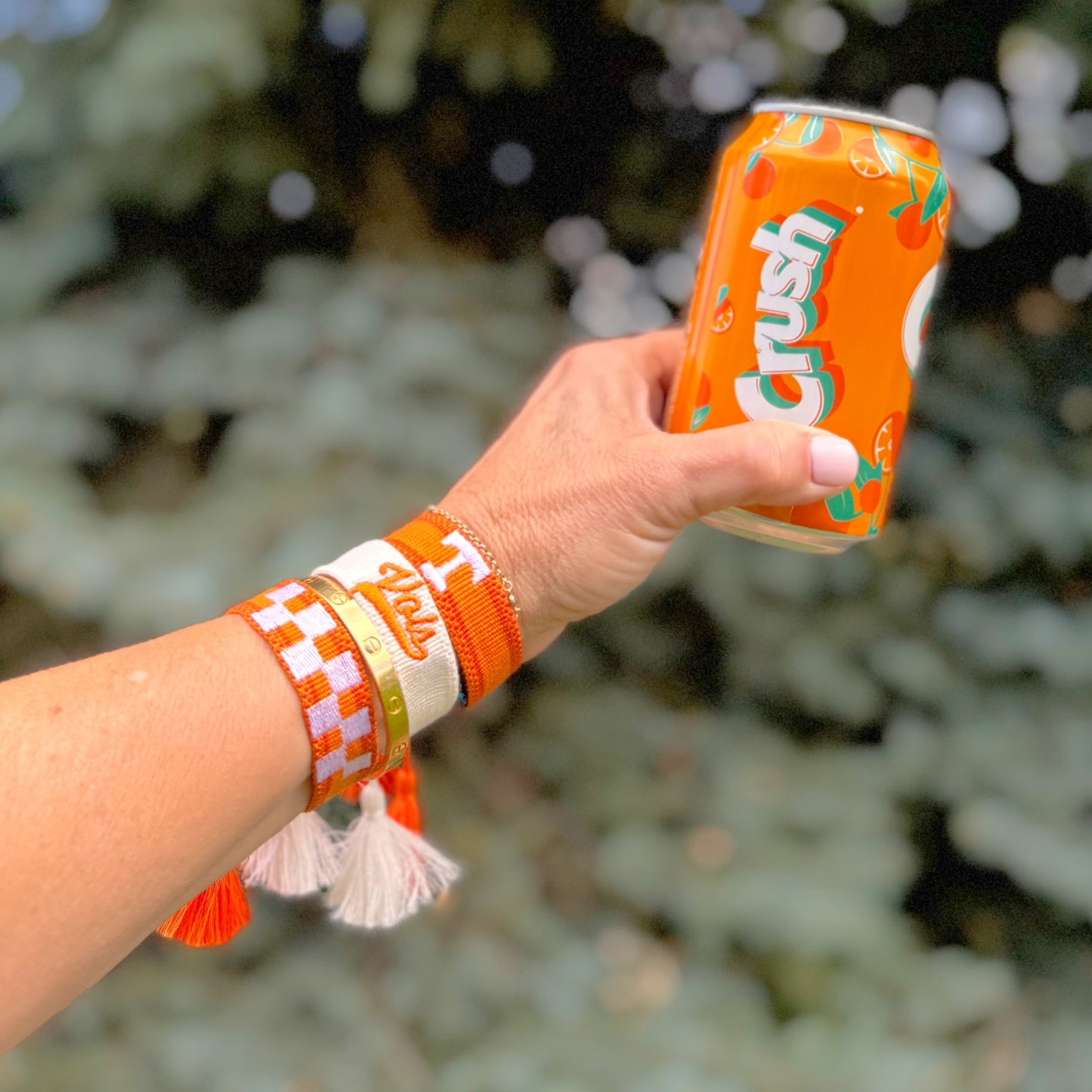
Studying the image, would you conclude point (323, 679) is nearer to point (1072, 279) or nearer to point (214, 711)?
point (214, 711)

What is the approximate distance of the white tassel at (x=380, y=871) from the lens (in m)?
0.73

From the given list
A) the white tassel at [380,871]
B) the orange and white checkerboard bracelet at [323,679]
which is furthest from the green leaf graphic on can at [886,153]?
the white tassel at [380,871]

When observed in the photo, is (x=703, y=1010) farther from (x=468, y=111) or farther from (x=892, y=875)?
(x=468, y=111)

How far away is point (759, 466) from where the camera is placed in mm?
651

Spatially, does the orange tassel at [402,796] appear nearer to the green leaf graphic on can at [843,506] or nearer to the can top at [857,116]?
the green leaf graphic on can at [843,506]

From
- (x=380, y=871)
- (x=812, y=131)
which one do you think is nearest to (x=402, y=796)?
(x=380, y=871)

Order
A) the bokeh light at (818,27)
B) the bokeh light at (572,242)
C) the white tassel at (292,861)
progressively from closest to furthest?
the white tassel at (292,861) < the bokeh light at (818,27) < the bokeh light at (572,242)

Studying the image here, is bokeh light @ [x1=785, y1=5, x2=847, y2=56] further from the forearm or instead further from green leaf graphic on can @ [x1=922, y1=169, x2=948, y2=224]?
the forearm

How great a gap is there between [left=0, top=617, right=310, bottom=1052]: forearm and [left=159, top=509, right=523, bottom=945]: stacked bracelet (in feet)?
0.08

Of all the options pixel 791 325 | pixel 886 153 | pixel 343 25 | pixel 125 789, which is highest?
Answer: pixel 343 25

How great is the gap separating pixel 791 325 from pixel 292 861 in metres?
0.56

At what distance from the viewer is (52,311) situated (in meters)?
1.37

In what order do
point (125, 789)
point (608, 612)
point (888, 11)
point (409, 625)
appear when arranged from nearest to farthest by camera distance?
point (125, 789), point (409, 625), point (888, 11), point (608, 612)

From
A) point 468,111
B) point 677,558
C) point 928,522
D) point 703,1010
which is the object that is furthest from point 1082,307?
point 703,1010
